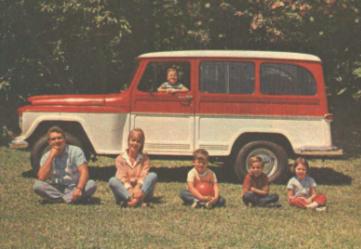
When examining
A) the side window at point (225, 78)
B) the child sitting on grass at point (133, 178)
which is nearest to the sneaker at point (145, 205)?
the child sitting on grass at point (133, 178)

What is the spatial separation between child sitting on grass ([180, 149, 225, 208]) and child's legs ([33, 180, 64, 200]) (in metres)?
1.56

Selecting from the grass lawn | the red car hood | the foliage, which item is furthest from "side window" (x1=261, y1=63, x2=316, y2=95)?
the foliage

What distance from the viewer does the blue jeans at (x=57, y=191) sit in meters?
8.70

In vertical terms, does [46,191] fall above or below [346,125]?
below

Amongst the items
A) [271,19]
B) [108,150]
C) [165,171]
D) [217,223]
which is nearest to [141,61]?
[108,150]

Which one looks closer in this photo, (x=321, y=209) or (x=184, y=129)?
(x=321, y=209)

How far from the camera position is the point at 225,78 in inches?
420

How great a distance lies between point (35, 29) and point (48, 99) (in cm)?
584

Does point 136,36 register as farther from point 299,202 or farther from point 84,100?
point 299,202

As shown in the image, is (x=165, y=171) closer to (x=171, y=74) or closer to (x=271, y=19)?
(x=171, y=74)

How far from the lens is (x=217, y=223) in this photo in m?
7.85

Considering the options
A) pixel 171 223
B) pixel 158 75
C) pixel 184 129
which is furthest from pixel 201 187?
pixel 158 75

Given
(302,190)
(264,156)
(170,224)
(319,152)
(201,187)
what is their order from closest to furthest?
(170,224)
(201,187)
(302,190)
(319,152)
(264,156)

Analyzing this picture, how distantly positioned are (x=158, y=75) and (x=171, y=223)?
3468 mm
